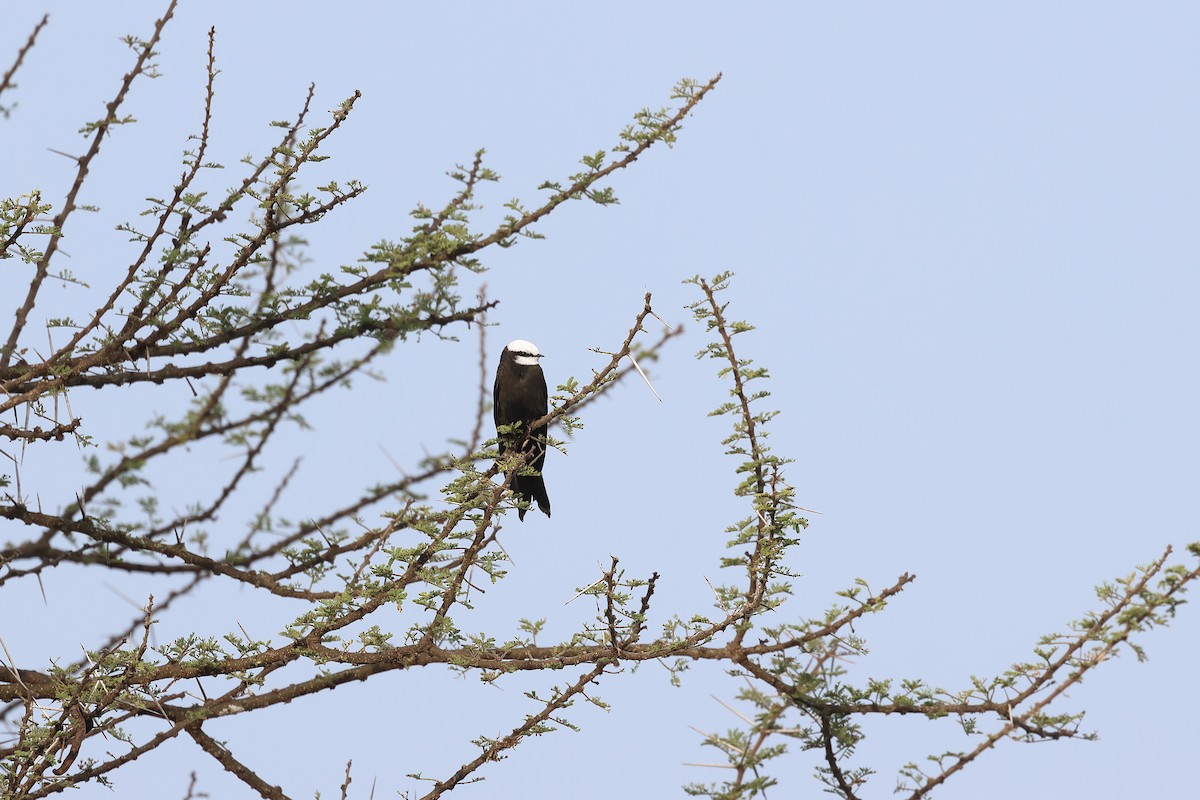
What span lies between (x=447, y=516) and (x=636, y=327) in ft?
3.63

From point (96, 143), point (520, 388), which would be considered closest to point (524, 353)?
point (520, 388)

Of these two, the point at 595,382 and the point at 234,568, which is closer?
the point at 595,382

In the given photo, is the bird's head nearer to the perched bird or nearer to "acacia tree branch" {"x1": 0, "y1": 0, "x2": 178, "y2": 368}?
the perched bird

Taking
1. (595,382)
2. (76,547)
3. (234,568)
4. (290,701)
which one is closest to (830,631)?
(595,382)

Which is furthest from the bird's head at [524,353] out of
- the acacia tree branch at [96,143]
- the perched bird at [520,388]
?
the acacia tree branch at [96,143]

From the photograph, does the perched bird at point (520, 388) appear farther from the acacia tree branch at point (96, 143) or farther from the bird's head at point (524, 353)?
the acacia tree branch at point (96, 143)

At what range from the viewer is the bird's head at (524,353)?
8.27 meters

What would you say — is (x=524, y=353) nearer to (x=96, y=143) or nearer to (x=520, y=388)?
(x=520, y=388)

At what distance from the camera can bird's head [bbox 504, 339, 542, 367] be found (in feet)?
27.1

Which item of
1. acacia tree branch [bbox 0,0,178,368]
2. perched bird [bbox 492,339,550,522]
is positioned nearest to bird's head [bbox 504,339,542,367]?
perched bird [bbox 492,339,550,522]

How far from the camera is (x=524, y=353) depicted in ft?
27.4

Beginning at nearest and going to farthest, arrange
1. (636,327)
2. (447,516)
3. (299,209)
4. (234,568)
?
(636,327), (447,516), (299,209), (234,568)

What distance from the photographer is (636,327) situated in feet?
15.8

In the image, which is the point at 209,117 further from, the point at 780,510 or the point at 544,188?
the point at 780,510
